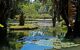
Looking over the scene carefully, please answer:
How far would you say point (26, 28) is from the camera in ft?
117

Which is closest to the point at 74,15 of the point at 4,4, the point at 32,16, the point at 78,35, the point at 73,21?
the point at 73,21

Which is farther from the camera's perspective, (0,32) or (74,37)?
(0,32)

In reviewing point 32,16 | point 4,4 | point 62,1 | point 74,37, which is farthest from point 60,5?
point 32,16

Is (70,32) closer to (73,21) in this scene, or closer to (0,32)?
(73,21)

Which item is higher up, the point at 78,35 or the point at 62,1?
the point at 62,1

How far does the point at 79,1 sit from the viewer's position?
24922 mm

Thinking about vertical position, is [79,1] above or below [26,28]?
above

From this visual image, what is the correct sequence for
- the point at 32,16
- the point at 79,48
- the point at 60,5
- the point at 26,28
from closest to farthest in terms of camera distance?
1. the point at 79,48
2. the point at 60,5
3. the point at 26,28
4. the point at 32,16

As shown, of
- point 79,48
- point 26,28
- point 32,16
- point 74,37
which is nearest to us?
point 79,48

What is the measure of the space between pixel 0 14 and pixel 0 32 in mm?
1873

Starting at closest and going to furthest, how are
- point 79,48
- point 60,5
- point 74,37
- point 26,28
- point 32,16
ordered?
1. point 79,48
2. point 74,37
3. point 60,5
4. point 26,28
5. point 32,16

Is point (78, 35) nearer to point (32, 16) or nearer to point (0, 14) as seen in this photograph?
point (0, 14)

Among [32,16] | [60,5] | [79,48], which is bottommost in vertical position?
[32,16]

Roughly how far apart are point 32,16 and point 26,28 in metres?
31.1
